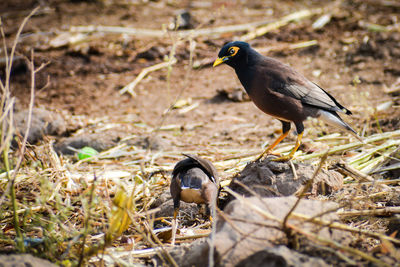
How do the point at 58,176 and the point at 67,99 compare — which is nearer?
the point at 58,176

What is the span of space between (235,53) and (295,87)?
0.73 metres

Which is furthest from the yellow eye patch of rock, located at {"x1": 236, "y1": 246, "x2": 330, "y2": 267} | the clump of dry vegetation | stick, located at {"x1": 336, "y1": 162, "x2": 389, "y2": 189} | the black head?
rock, located at {"x1": 236, "y1": 246, "x2": 330, "y2": 267}

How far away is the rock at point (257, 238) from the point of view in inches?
83.6

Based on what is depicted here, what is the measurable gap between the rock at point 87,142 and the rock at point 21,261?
322 cm

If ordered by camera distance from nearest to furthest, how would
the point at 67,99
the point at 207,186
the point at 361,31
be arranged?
the point at 207,186
the point at 67,99
the point at 361,31

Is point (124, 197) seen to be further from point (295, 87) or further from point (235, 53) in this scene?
point (235, 53)

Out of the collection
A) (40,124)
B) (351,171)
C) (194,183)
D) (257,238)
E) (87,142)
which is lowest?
(87,142)

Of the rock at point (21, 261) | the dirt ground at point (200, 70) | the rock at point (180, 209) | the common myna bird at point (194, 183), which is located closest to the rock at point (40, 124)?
the dirt ground at point (200, 70)

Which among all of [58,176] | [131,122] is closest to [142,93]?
[131,122]

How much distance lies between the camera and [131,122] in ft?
21.8

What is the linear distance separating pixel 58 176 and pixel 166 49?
5.41 meters

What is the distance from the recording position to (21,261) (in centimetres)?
227

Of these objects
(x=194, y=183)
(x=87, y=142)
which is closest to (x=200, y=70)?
(x=87, y=142)

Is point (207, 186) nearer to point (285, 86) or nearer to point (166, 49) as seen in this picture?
point (285, 86)
